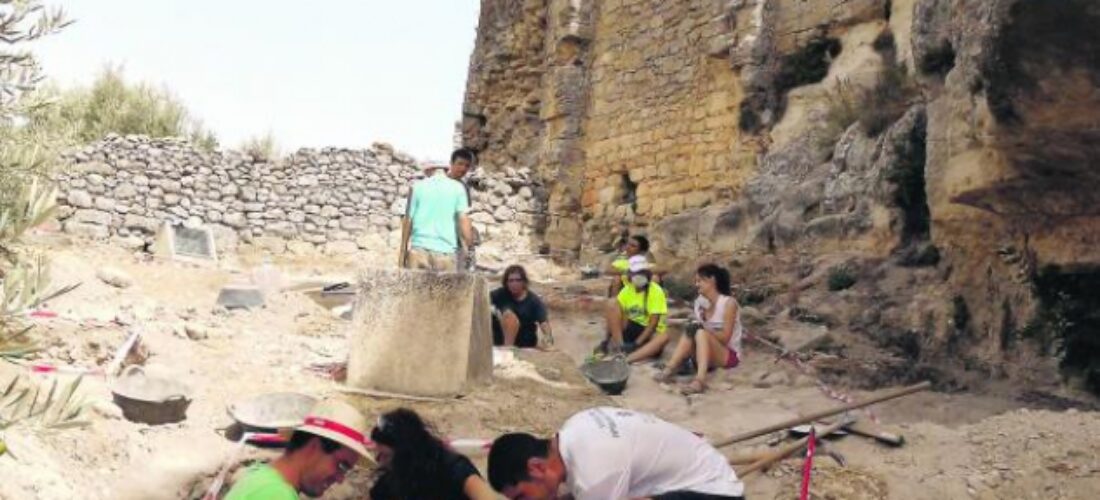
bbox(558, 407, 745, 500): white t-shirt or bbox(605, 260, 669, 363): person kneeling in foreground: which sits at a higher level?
bbox(605, 260, 669, 363): person kneeling in foreground

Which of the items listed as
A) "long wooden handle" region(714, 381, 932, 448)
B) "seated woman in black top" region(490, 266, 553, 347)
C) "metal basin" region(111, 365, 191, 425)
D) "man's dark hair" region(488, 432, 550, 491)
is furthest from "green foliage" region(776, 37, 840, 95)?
"man's dark hair" region(488, 432, 550, 491)

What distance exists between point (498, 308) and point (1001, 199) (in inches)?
161

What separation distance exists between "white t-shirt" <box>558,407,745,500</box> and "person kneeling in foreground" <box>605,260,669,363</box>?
4.73 m

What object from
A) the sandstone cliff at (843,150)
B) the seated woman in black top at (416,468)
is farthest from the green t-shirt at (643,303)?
the seated woman in black top at (416,468)

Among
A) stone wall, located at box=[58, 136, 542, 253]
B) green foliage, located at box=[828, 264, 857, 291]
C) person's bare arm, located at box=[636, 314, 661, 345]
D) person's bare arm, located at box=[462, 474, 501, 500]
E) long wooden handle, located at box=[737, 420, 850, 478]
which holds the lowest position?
person's bare arm, located at box=[462, 474, 501, 500]

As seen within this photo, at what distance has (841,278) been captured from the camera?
31.0ft

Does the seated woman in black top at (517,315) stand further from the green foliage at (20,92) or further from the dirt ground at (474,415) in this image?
the green foliage at (20,92)

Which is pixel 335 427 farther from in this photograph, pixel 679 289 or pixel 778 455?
pixel 679 289

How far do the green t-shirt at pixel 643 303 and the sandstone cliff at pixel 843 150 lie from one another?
3.59 ft

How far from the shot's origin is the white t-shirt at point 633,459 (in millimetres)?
4016

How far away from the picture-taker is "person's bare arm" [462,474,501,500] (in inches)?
183

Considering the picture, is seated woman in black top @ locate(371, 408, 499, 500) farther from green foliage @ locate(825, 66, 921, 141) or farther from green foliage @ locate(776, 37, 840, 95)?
green foliage @ locate(776, 37, 840, 95)

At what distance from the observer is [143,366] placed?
6895 mm

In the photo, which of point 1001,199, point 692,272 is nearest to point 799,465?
point 1001,199
